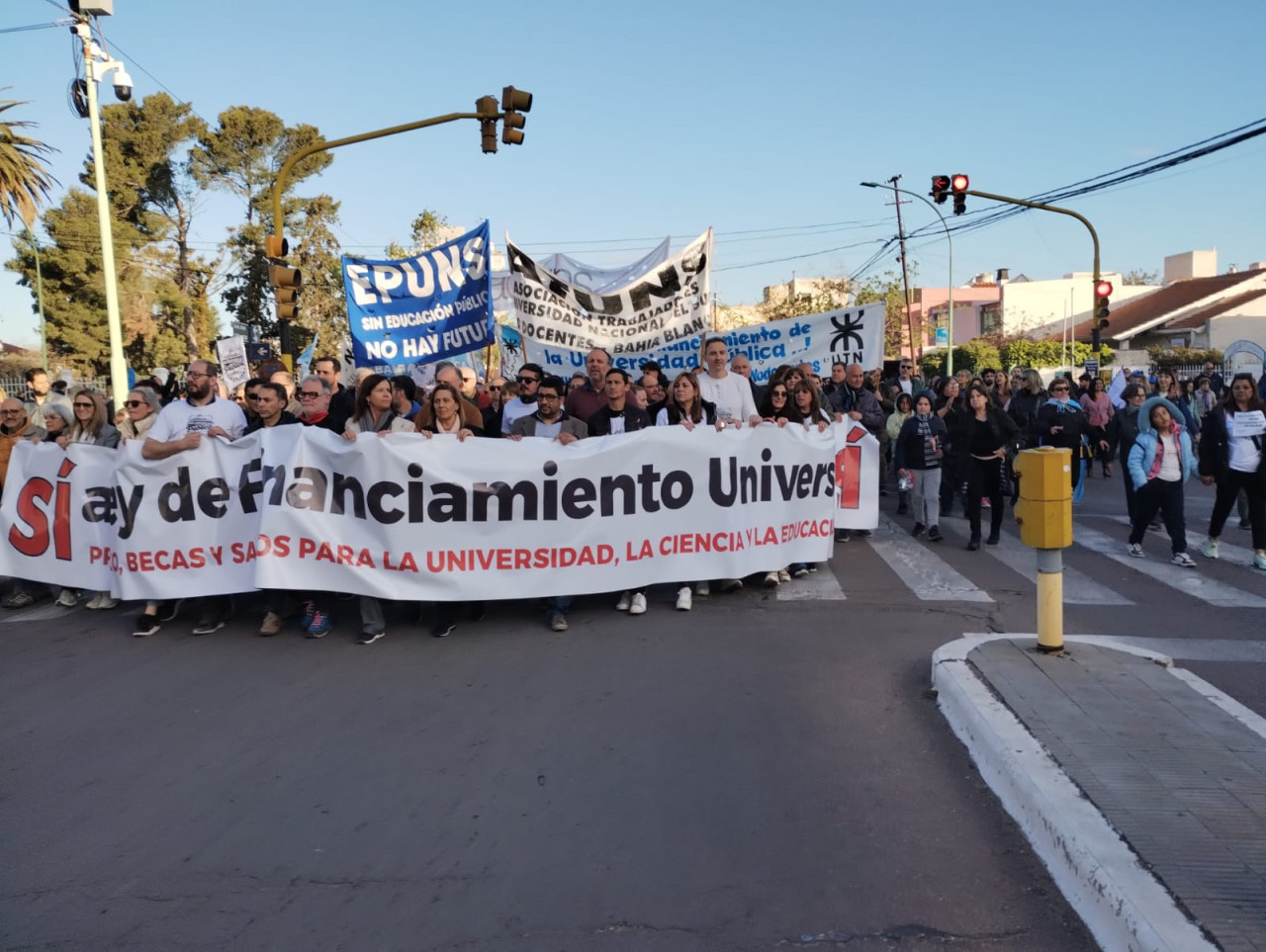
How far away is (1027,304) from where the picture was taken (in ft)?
242

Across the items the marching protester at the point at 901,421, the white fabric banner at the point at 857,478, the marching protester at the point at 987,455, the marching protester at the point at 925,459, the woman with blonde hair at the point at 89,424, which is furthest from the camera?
the marching protester at the point at 901,421

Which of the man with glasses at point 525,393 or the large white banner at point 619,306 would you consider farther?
the large white banner at point 619,306

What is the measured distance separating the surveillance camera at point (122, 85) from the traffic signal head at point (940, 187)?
17016 mm

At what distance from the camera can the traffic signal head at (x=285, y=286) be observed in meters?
14.4

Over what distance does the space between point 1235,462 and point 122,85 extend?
20.1 m

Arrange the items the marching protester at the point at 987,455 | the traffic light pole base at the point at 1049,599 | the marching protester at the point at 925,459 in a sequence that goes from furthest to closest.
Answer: the marching protester at the point at 925,459, the marching protester at the point at 987,455, the traffic light pole base at the point at 1049,599

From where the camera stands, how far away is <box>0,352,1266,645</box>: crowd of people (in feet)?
24.2

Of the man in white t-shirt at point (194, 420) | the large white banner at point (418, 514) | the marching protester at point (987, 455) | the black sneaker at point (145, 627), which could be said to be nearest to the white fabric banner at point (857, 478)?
the marching protester at point (987, 455)

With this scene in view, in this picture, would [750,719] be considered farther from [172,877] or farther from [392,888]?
[172,877]

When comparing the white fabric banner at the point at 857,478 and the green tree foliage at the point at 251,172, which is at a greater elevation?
the green tree foliage at the point at 251,172

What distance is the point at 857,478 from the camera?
33.3 feet

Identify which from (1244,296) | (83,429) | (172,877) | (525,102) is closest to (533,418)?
(83,429)

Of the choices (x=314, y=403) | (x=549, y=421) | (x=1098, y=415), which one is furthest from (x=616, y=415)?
(x=1098, y=415)

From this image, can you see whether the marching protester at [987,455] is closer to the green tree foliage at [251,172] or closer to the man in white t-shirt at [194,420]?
the man in white t-shirt at [194,420]
